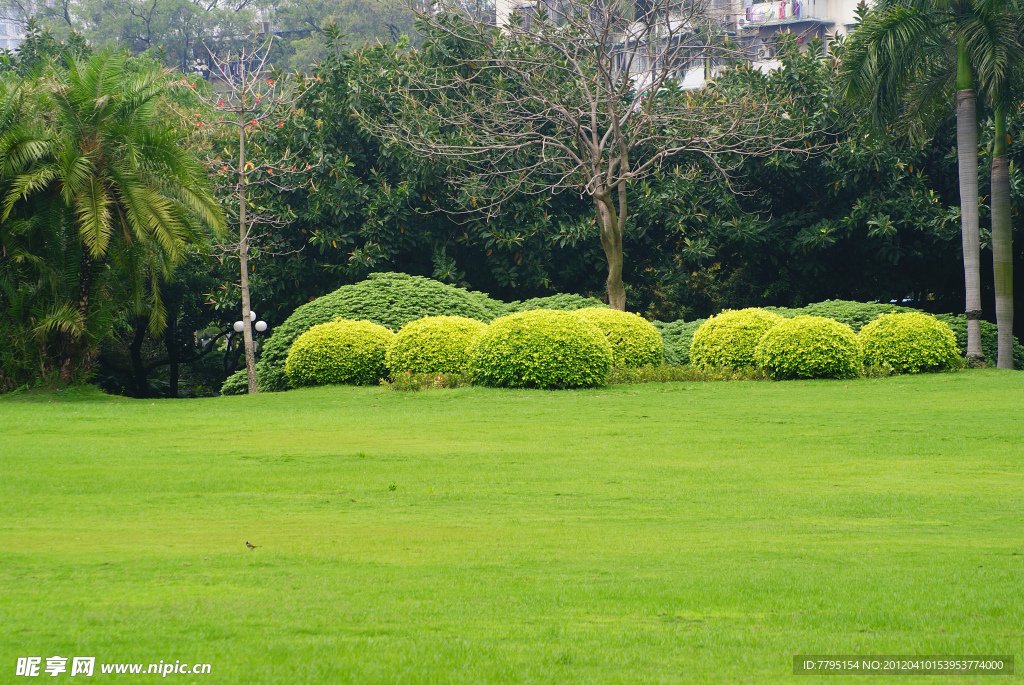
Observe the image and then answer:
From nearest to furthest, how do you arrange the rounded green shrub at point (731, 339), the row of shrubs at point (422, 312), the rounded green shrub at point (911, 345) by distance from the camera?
the rounded green shrub at point (911, 345) < the rounded green shrub at point (731, 339) < the row of shrubs at point (422, 312)

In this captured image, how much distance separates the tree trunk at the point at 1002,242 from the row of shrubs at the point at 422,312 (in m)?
0.68

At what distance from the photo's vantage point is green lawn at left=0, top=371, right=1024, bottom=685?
4.50 metres

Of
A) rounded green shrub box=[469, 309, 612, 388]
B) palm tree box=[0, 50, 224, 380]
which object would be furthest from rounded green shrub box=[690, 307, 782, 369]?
palm tree box=[0, 50, 224, 380]

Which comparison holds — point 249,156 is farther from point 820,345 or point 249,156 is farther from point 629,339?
point 820,345

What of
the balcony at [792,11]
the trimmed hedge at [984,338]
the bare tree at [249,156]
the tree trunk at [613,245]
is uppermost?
the balcony at [792,11]

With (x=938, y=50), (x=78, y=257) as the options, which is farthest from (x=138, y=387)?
(x=938, y=50)

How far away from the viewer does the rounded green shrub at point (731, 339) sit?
18.4 meters

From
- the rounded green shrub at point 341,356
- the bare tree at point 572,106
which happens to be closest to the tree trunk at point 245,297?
the rounded green shrub at point 341,356

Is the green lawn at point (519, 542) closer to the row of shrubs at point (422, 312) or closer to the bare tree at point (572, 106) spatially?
the row of shrubs at point (422, 312)

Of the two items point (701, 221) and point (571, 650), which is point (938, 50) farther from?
point (571, 650)

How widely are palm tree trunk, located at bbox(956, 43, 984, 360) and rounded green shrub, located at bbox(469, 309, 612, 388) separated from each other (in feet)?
24.2

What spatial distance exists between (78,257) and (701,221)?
13614 mm

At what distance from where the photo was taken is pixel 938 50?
1975 cm

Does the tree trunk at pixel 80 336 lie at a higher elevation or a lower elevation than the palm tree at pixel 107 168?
lower
